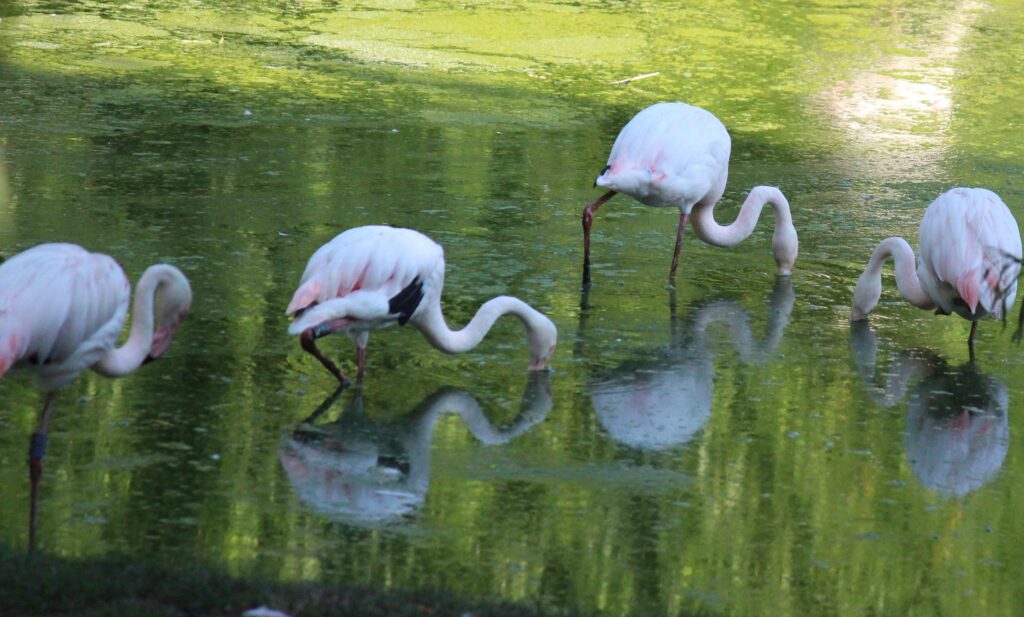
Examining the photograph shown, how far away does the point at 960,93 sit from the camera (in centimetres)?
1364

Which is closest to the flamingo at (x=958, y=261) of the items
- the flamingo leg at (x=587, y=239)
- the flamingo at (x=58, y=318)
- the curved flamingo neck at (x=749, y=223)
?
the curved flamingo neck at (x=749, y=223)

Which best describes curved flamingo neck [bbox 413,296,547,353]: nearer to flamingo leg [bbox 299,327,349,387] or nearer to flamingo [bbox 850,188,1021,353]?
flamingo leg [bbox 299,327,349,387]

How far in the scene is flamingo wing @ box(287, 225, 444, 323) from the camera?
19.9ft

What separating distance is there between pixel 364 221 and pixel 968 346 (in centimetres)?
352

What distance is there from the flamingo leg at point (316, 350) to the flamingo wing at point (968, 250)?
2.94m

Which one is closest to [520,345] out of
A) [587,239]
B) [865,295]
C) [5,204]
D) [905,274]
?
[587,239]

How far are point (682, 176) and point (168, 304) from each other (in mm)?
3681

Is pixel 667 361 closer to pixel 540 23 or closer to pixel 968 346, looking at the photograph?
pixel 968 346

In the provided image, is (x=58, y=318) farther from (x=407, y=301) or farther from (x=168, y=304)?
(x=407, y=301)

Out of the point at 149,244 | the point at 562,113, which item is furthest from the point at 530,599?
the point at 562,113

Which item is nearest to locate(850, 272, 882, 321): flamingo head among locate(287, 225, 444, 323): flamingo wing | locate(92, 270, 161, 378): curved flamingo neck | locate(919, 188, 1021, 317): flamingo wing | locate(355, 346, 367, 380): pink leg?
locate(919, 188, 1021, 317): flamingo wing

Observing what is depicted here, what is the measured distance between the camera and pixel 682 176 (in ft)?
26.9

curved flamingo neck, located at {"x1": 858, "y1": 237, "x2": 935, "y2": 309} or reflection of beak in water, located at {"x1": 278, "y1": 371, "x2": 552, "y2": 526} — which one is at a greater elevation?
curved flamingo neck, located at {"x1": 858, "y1": 237, "x2": 935, "y2": 309}

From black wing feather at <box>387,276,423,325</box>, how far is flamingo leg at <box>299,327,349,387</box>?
0.30 m
